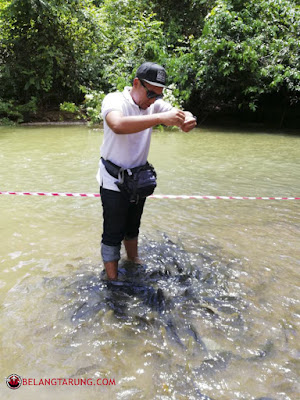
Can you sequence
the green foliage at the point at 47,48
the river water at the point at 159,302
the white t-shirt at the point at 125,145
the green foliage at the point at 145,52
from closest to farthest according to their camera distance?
the river water at the point at 159,302
the white t-shirt at the point at 125,145
the green foliage at the point at 145,52
the green foliage at the point at 47,48

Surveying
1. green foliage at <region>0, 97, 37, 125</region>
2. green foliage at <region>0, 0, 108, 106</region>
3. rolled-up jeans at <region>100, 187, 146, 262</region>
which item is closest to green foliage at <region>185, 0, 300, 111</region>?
green foliage at <region>0, 0, 108, 106</region>

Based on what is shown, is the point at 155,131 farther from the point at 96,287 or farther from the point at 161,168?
the point at 96,287

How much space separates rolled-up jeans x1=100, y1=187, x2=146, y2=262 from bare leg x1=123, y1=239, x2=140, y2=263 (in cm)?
29

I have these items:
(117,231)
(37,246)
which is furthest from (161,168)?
(117,231)

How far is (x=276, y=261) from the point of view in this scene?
140 inches

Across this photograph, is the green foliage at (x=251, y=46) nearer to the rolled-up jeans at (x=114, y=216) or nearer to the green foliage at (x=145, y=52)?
the green foliage at (x=145, y=52)

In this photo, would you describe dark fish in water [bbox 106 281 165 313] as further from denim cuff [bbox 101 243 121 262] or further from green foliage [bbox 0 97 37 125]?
green foliage [bbox 0 97 37 125]

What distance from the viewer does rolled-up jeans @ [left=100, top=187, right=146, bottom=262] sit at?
9.11 ft

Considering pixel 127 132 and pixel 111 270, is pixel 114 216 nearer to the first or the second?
pixel 111 270

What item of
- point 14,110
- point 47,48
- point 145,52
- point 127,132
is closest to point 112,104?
point 127,132

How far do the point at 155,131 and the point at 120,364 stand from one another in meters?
13.7

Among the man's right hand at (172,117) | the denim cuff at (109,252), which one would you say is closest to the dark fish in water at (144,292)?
the denim cuff at (109,252)

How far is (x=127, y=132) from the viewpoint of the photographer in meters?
2.32

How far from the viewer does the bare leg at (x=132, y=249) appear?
11.0ft
